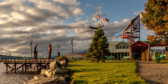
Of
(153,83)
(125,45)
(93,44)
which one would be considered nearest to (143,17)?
(93,44)

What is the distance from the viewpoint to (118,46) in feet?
160

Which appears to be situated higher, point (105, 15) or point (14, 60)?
point (105, 15)

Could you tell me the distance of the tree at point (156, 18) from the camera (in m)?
21.0

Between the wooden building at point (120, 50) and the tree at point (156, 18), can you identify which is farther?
the wooden building at point (120, 50)

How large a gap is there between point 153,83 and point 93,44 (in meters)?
20.0

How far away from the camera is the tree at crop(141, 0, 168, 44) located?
826 inches

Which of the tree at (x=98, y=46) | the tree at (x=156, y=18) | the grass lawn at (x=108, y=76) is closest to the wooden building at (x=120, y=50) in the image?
the tree at (x=98, y=46)

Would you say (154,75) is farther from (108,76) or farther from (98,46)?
(98,46)

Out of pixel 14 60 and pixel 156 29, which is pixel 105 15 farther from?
pixel 14 60

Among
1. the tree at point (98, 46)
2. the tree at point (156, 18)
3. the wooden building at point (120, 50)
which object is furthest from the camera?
the wooden building at point (120, 50)

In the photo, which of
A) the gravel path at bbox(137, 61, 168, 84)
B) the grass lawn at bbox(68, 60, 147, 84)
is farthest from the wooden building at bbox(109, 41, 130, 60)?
the grass lawn at bbox(68, 60, 147, 84)

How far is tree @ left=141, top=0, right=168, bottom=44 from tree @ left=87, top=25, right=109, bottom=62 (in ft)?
31.0

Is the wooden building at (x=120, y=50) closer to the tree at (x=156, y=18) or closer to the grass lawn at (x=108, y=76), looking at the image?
the tree at (x=156, y=18)

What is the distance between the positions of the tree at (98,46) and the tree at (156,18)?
31.0ft
